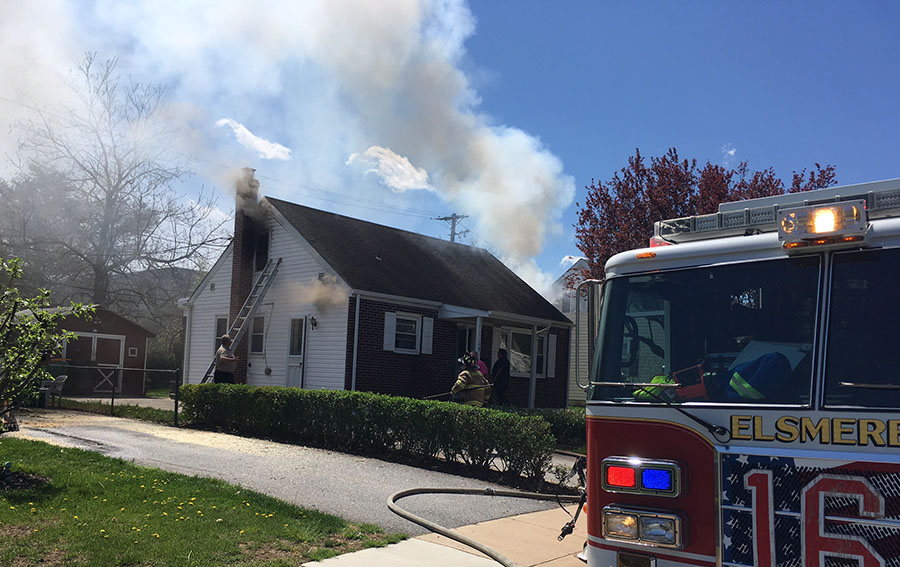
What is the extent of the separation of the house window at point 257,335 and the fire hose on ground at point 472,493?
12.4 meters

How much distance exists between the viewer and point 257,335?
20.1 m

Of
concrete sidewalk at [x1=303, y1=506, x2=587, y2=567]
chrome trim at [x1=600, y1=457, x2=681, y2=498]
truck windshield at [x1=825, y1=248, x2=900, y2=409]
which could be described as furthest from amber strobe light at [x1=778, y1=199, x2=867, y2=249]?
concrete sidewalk at [x1=303, y1=506, x2=587, y2=567]

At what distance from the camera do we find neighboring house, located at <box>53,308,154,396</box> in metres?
25.2

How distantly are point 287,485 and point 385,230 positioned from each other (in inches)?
570

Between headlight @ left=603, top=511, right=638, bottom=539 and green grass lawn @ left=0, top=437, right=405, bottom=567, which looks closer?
headlight @ left=603, top=511, right=638, bottom=539

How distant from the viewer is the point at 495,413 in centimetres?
1002

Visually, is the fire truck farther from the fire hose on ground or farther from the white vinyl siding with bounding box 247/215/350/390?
the white vinyl siding with bounding box 247/215/350/390

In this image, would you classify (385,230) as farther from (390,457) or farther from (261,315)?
(390,457)

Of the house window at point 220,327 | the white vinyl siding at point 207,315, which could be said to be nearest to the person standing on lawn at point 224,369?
the house window at point 220,327

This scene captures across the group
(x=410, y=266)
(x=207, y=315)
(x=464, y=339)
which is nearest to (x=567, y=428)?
(x=464, y=339)

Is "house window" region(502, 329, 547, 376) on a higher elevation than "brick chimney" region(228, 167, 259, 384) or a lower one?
lower

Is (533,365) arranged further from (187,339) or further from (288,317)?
(187,339)

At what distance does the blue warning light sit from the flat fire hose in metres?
2.59

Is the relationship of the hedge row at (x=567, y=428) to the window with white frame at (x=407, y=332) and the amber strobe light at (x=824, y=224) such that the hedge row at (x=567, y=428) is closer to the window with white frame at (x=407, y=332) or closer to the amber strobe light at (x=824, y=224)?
the window with white frame at (x=407, y=332)
